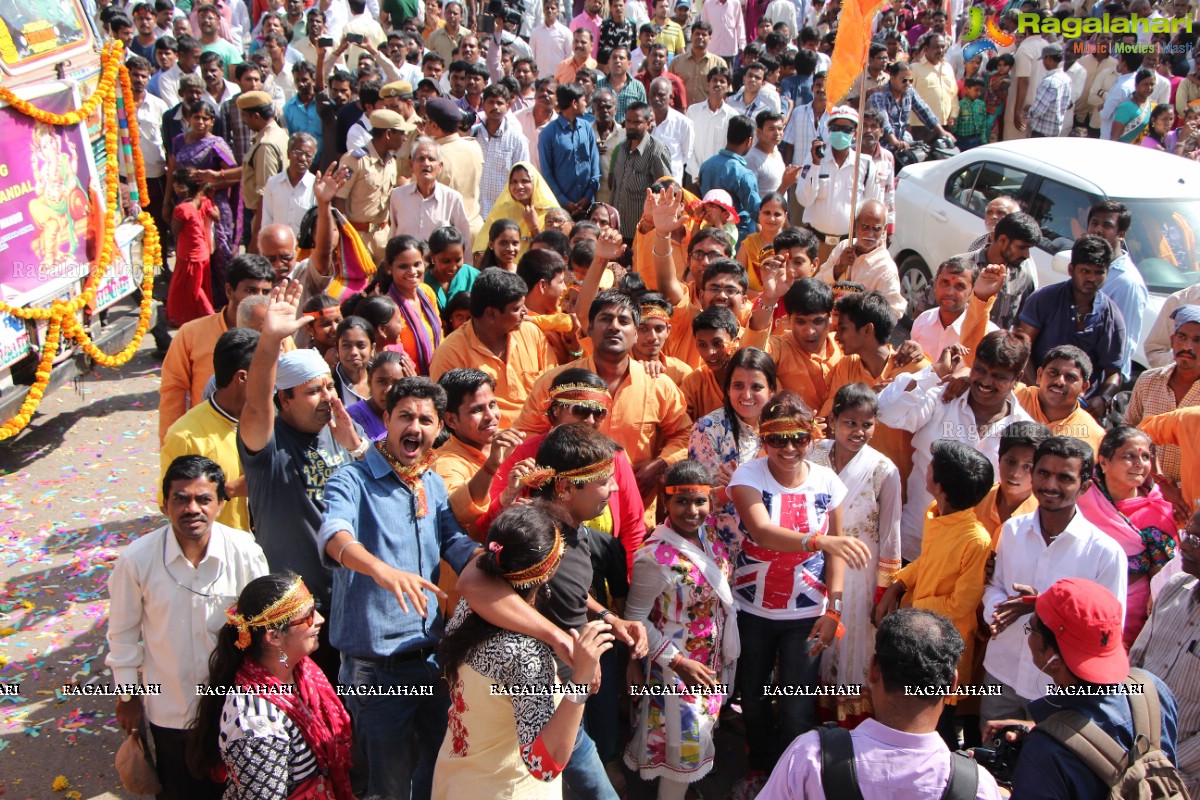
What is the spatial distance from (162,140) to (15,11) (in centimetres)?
373

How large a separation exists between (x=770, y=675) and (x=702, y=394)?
1491 millimetres

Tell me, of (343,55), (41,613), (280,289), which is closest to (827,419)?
(280,289)

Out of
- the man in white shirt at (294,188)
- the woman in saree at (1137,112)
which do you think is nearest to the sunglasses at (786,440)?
the man in white shirt at (294,188)

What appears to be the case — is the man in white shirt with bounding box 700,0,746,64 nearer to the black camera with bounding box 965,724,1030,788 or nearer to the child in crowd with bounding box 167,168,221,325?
the child in crowd with bounding box 167,168,221,325

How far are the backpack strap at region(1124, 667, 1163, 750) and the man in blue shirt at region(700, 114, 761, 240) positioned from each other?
6524mm

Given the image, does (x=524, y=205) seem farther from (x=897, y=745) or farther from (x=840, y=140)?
(x=897, y=745)

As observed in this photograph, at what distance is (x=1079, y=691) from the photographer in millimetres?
2902

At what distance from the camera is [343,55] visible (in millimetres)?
12828

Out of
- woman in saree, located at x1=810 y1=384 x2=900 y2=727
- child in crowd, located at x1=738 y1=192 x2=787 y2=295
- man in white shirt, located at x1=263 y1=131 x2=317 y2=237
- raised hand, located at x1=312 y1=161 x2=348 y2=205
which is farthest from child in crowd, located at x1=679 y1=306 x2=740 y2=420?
man in white shirt, located at x1=263 y1=131 x2=317 y2=237

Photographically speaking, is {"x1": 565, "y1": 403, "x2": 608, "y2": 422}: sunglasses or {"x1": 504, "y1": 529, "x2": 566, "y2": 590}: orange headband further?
{"x1": 565, "y1": 403, "x2": 608, "y2": 422}: sunglasses

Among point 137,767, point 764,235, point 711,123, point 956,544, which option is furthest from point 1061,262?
point 137,767

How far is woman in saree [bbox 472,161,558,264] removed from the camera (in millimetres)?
7891

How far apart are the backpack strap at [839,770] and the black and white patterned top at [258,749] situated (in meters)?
1.68

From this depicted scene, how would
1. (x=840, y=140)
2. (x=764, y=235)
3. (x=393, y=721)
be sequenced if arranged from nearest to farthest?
(x=393, y=721) → (x=764, y=235) → (x=840, y=140)
